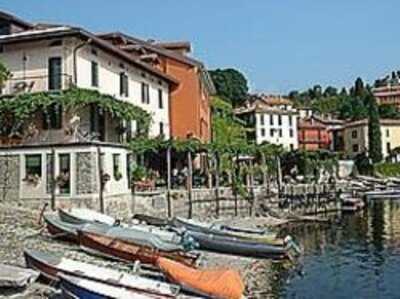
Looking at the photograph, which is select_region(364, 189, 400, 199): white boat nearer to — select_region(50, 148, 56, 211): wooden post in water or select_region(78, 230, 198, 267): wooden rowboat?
select_region(50, 148, 56, 211): wooden post in water

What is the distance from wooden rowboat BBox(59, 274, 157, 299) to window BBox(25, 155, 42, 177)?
59.8ft

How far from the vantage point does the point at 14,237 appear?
2648 centimetres

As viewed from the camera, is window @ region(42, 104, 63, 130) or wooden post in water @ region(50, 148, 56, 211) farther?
window @ region(42, 104, 63, 130)

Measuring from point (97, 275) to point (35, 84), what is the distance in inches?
835

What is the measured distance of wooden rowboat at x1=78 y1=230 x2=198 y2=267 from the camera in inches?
982

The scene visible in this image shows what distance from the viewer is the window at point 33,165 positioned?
118ft

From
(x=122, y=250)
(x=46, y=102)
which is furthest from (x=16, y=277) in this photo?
(x=46, y=102)

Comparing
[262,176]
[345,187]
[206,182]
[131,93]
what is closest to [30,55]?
[131,93]

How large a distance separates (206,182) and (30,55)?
52.4 feet

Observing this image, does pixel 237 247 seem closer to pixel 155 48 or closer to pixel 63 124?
pixel 63 124

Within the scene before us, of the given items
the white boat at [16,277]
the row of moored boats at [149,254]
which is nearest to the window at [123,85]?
the row of moored boats at [149,254]

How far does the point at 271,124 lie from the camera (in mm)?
112688

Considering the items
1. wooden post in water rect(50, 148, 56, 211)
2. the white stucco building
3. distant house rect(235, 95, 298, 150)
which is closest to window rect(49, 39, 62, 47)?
the white stucco building

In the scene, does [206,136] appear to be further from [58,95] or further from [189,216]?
[58,95]
